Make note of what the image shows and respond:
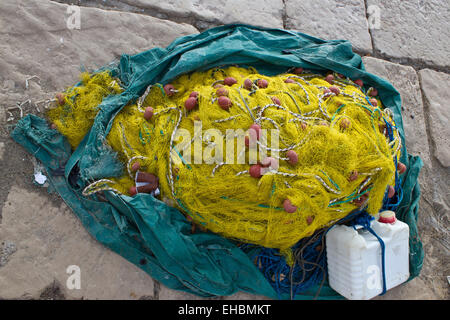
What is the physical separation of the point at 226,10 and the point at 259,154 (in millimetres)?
1981

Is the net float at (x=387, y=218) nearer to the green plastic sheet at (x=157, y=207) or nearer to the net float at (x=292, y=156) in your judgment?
the green plastic sheet at (x=157, y=207)

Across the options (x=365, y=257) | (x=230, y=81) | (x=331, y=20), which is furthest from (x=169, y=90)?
(x=331, y=20)

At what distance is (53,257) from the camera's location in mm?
2270

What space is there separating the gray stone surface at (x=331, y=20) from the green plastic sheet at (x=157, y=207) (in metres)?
0.99

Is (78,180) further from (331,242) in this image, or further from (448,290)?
(448,290)

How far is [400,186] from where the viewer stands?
2.74m

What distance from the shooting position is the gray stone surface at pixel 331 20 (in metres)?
3.57

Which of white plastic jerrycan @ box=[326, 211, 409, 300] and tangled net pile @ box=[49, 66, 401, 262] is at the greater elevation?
tangled net pile @ box=[49, 66, 401, 262]

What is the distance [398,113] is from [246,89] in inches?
61.4

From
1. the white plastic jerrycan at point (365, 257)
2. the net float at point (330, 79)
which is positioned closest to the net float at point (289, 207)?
the white plastic jerrycan at point (365, 257)

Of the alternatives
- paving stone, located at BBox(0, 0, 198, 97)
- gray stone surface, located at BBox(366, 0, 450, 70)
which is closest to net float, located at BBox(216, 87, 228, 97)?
paving stone, located at BBox(0, 0, 198, 97)

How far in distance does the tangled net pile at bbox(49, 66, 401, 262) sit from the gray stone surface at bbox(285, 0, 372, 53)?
1.39 metres

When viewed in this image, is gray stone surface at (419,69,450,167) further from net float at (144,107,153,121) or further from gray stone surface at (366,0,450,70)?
net float at (144,107,153,121)

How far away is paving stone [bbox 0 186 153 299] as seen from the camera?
7.25 feet
